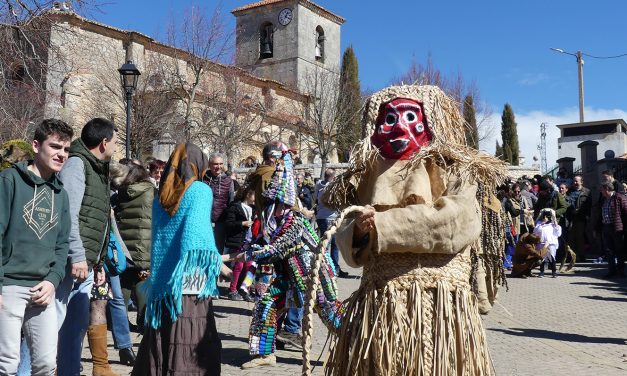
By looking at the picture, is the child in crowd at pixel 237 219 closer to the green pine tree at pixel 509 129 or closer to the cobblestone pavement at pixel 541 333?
the cobblestone pavement at pixel 541 333

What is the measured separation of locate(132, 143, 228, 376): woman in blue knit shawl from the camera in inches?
173

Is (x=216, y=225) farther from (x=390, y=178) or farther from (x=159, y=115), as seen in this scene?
(x=159, y=115)

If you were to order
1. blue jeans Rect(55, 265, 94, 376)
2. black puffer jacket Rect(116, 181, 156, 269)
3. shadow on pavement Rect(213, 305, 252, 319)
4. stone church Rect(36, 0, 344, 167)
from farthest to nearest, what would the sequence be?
stone church Rect(36, 0, 344, 167) → shadow on pavement Rect(213, 305, 252, 319) → black puffer jacket Rect(116, 181, 156, 269) → blue jeans Rect(55, 265, 94, 376)

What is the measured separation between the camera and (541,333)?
26.3ft

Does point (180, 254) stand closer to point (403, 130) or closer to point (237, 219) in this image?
point (403, 130)

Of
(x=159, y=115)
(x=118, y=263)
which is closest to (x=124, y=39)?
(x=159, y=115)

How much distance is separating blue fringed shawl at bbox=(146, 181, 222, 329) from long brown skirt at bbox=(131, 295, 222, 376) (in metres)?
0.06

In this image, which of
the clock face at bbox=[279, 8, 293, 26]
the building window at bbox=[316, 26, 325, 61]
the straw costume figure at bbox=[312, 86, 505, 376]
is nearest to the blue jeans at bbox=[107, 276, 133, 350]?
the straw costume figure at bbox=[312, 86, 505, 376]

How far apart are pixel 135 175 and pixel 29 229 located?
319cm

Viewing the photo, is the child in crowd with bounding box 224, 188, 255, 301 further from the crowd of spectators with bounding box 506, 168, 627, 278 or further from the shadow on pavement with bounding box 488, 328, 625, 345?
the crowd of spectators with bounding box 506, 168, 627, 278

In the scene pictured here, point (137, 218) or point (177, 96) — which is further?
point (177, 96)

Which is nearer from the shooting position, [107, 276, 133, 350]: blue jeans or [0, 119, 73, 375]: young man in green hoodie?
[0, 119, 73, 375]: young man in green hoodie

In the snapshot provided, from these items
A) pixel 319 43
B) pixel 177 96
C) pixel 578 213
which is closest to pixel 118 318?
pixel 578 213

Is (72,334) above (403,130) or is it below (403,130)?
below
